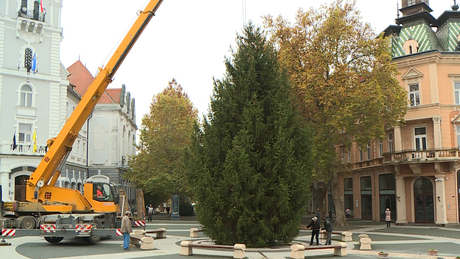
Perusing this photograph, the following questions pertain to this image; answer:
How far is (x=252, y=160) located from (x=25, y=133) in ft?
83.0

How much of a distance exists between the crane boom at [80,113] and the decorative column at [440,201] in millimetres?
24252

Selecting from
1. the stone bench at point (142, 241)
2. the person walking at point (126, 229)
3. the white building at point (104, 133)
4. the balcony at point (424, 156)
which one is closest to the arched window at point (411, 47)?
the balcony at point (424, 156)

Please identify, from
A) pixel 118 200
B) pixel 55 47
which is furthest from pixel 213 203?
pixel 55 47

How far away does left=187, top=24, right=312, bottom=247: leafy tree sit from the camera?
56.7ft

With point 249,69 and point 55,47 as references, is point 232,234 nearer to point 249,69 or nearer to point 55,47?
point 249,69

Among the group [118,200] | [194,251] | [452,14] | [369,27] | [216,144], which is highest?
[452,14]

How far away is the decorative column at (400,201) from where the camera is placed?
35.6 m

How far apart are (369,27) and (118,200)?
20.2 metres

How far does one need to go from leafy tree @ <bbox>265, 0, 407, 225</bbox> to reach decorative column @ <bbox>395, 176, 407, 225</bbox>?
649cm

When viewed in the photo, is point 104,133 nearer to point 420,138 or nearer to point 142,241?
point 420,138

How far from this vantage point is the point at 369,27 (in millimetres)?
31156

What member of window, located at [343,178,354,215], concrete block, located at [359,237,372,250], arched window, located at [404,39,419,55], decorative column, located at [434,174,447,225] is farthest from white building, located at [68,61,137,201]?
concrete block, located at [359,237,372,250]

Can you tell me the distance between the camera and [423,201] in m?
34.8

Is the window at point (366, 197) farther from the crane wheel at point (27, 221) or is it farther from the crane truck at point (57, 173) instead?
the crane wheel at point (27, 221)
